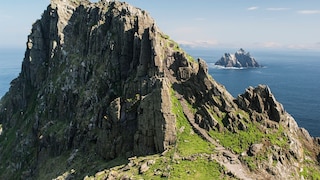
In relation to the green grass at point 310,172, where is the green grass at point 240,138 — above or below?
above

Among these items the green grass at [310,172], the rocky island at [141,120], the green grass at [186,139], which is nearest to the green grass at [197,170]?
the rocky island at [141,120]

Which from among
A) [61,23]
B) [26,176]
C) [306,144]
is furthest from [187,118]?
[61,23]

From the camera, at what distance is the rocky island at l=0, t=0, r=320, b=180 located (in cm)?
7119

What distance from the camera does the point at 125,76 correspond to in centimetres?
10488

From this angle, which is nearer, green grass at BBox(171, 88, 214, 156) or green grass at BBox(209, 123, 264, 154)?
green grass at BBox(171, 88, 214, 156)

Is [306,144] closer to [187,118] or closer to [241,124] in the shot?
[241,124]

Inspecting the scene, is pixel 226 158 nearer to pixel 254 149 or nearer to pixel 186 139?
pixel 254 149

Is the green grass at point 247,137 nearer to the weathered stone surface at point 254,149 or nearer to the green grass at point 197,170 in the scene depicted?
the weathered stone surface at point 254,149

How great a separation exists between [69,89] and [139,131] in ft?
172

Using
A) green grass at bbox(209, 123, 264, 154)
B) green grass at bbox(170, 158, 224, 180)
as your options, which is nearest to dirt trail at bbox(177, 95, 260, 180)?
green grass at bbox(209, 123, 264, 154)

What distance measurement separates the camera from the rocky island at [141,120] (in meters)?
71.2

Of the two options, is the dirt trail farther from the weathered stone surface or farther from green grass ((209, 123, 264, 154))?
the weathered stone surface

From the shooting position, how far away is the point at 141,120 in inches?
3145

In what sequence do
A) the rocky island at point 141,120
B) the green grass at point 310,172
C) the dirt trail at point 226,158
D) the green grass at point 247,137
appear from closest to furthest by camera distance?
the dirt trail at point 226,158 < the green grass at point 310,172 < the rocky island at point 141,120 < the green grass at point 247,137
